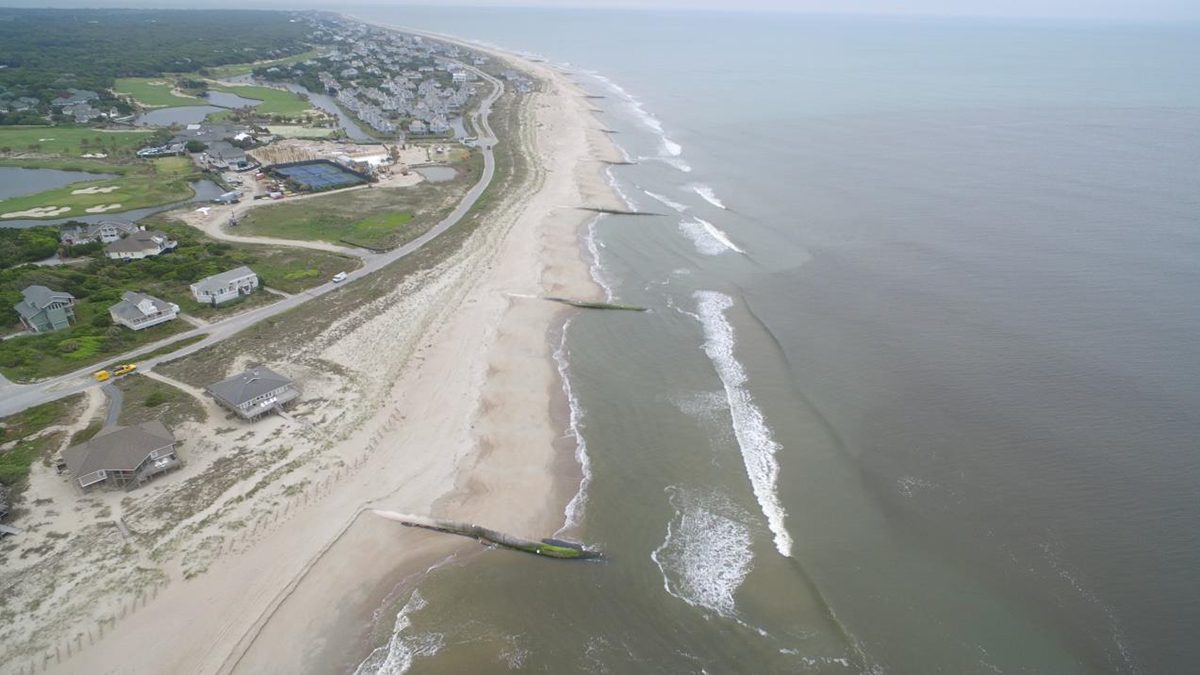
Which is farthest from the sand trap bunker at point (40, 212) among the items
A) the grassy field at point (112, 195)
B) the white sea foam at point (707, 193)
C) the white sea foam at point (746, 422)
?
the white sea foam at point (707, 193)

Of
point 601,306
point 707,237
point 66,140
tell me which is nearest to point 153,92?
point 66,140

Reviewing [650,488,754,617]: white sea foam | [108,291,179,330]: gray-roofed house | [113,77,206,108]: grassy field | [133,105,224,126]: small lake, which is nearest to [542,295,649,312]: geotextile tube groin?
[650,488,754,617]: white sea foam

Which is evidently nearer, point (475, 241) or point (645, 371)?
point (645, 371)

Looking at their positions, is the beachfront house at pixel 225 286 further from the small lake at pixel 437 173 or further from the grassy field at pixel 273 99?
the grassy field at pixel 273 99

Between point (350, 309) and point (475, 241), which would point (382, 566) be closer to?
point (350, 309)

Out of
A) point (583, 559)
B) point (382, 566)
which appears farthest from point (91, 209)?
point (583, 559)

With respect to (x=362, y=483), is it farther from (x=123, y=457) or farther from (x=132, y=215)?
(x=132, y=215)
